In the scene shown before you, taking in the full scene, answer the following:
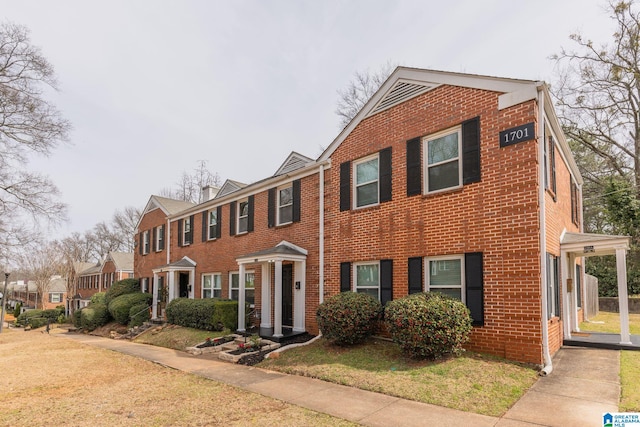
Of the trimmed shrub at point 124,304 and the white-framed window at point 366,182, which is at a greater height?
the white-framed window at point 366,182

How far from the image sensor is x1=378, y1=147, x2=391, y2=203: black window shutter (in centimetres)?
1033

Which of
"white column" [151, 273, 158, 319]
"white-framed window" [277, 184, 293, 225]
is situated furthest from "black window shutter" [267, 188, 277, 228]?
"white column" [151, 273, 158, 319]

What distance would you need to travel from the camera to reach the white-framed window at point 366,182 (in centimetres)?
1085

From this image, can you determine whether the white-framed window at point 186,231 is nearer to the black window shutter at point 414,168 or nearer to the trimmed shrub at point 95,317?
the trimmed shrub at point 95,317

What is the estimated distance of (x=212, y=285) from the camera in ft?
57.7

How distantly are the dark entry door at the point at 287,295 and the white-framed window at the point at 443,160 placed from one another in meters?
6.04

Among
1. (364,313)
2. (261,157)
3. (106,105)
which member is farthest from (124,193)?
(364,313)

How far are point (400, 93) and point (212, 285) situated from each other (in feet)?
39.6

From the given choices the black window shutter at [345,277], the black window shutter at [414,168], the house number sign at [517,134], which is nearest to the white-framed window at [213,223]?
the black window shutter at [345,277]

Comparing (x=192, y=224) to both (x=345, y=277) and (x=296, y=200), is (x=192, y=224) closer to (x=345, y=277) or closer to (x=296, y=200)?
(x=296, y=200)

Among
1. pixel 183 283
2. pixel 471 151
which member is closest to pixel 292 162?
pixel 471 151

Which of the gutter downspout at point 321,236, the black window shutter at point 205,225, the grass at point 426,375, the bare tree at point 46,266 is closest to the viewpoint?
the grass at point 426,375

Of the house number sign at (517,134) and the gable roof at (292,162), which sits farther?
the gable roof at (292,162)

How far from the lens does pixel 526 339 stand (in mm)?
7352
